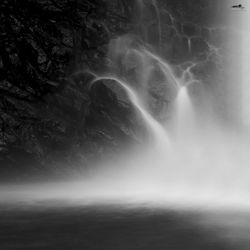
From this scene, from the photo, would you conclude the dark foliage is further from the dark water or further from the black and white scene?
the dark water

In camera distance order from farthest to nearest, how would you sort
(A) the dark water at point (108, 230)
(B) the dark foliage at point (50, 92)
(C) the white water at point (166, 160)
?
1. (B) the dark foliage at point (50, 92)
2. (C) the white water at point (166, 160)
3. (A) the dark water at point (108, 230)

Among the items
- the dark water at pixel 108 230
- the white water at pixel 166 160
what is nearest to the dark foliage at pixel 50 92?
the white water at pixel 166 160

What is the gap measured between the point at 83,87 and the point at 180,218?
16696 millimetres

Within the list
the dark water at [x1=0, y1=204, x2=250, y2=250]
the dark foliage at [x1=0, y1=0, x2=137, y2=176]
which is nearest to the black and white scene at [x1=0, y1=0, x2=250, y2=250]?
the dark foliage at [x1=0, y1=0, x2=137, y2=176]

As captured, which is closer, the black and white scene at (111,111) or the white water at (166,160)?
the white water at (166,160)

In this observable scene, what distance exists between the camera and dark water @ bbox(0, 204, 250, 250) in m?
20.0

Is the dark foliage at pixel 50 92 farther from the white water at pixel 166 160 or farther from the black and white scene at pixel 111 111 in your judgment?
the white water at pixel 166 160

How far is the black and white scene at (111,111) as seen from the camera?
35094mm

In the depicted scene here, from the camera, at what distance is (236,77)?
4544 cm

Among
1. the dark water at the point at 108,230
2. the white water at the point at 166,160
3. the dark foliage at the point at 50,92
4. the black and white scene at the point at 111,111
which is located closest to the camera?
the dark water at the point at 108,230

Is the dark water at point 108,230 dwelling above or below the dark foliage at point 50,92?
below

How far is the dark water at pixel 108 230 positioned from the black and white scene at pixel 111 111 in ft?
11.5

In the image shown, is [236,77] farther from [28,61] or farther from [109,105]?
[28,61]

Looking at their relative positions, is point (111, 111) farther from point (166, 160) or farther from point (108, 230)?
point (108, 230)
